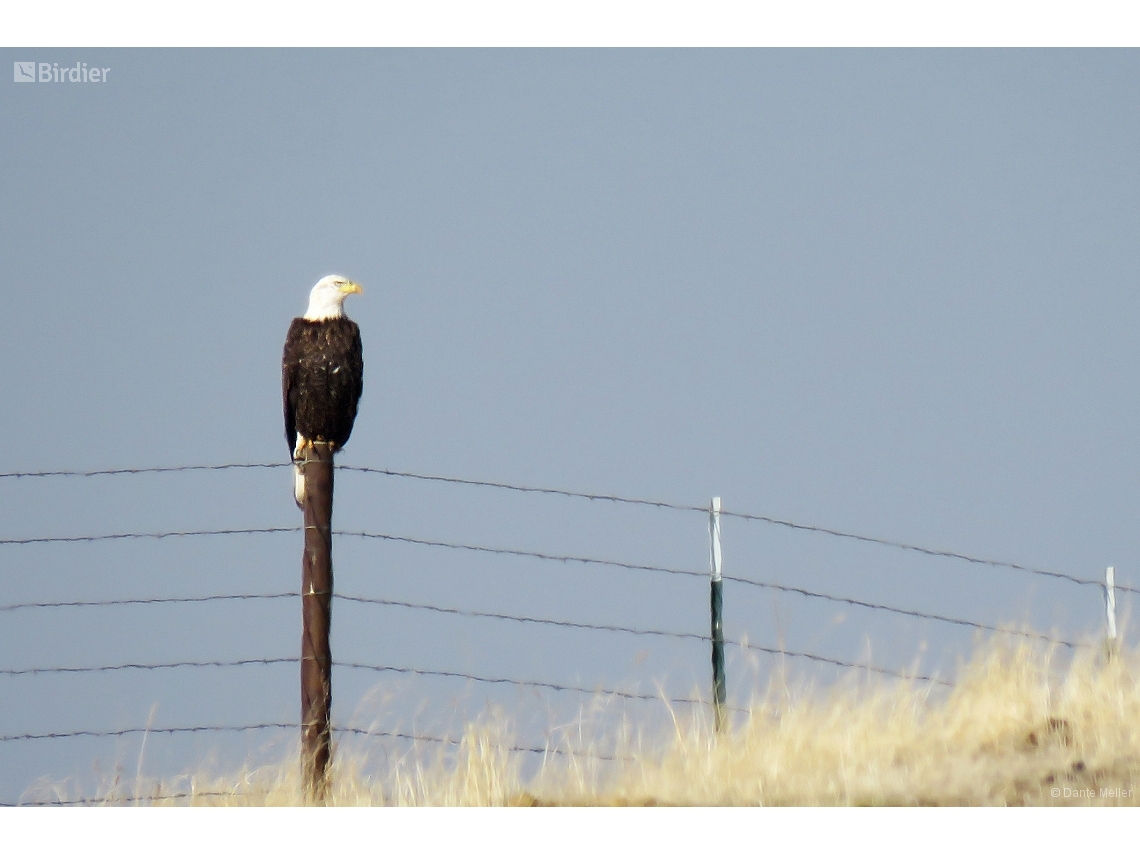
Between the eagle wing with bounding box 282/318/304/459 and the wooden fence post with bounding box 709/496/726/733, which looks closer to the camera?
the wooden fence post with bounding box 709/496/726/733

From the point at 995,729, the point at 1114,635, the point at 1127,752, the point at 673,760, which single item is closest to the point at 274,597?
the point at 673,760

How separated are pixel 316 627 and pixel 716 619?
5.22ft

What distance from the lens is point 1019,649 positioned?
557cm

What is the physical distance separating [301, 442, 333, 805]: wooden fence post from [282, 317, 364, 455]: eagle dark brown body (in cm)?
231

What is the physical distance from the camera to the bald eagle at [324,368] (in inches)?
285

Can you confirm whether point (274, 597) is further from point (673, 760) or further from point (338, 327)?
point (338, 327)

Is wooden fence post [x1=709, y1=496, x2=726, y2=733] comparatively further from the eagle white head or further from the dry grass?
the eagle white head

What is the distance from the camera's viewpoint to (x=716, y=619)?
5363mm

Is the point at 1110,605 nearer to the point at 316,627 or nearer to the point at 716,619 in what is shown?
the point at 716,619

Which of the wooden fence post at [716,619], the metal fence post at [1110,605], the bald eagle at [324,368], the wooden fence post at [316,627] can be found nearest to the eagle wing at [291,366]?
the bald eagle at [324,368]

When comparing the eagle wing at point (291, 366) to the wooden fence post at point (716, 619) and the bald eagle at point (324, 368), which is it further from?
the wooden fence post at point (716, 619)

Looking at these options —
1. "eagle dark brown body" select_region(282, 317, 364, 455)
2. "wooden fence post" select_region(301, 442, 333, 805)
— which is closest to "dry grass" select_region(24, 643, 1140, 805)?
"wooden fence post" select_region(301, 442, 333, 805)

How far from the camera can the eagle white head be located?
741cm

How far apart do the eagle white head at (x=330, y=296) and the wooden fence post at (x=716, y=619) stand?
2.86 m
